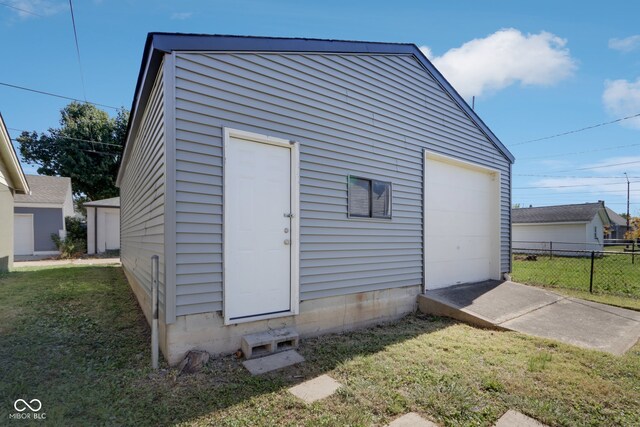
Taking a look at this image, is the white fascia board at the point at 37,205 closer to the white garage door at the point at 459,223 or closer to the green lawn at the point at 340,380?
the green lawn at the point at 340,380

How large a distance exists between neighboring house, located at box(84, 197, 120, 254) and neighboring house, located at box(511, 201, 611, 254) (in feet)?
74.6

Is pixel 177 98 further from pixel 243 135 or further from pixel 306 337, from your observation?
pixel 306 337

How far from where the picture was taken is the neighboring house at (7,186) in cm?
852

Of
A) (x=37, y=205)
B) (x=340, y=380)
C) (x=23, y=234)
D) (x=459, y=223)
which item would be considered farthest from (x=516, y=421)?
(x=23, y=234)

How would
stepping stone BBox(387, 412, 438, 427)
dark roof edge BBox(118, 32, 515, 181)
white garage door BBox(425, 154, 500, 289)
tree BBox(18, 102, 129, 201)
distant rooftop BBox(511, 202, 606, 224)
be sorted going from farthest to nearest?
tree BBox(18, 102, 129, 201)
distant rooftop BBox(511, 202, 606, 224)
white garage door BBox(425, 154, 500, 289)
dark roof edge BBox(118, 32, 515, 181)
stepping stone BBox(387, 412, 438, 427)

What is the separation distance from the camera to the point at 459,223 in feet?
20.9

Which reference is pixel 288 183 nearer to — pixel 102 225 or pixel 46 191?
pixel 102 225

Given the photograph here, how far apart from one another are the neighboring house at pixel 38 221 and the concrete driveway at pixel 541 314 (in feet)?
57.1

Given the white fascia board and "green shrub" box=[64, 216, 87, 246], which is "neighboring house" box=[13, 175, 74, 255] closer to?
the white fascia board

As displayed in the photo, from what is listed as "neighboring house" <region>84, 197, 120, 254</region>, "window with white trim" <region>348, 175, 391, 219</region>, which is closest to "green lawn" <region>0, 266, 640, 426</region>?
"window with white trim" <region>348, 175, 391, 219</region>

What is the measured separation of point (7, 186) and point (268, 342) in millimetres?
11037

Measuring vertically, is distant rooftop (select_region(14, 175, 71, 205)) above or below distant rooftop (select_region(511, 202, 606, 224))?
above

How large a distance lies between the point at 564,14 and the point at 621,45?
2938mm

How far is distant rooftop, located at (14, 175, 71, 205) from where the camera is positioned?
47.1 feet
